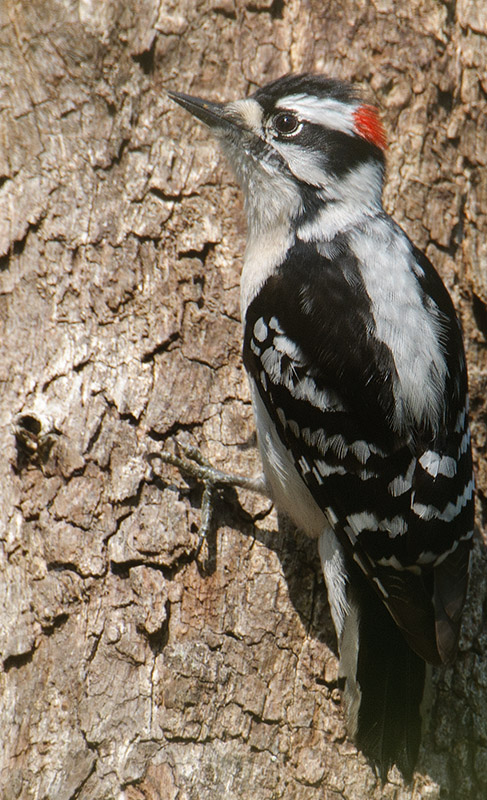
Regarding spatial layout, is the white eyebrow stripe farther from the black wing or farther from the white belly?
the white belly

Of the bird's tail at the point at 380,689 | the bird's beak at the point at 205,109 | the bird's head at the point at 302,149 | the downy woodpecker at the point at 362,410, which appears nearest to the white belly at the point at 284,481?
the downy woodpecker at the point at 362,410

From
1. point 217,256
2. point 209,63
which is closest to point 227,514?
point 217,256

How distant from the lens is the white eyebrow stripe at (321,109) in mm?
3572

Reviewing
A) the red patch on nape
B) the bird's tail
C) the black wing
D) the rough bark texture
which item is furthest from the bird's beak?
the bird's tail

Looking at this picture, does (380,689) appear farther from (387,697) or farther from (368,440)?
(368,440)

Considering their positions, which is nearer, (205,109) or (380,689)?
(380,689)

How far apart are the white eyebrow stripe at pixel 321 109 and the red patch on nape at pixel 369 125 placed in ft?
0.08

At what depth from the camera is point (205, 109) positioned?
354cm

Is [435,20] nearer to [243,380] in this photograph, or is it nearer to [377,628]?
[243,380]

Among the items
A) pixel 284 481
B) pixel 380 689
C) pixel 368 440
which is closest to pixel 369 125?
pixel 368 440

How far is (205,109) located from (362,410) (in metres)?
1.56

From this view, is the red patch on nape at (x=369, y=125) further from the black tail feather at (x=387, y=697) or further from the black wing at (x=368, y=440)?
the black tail feather at (x=387, y=697)

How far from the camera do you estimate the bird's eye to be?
3654mm

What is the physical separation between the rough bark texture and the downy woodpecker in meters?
0.15
